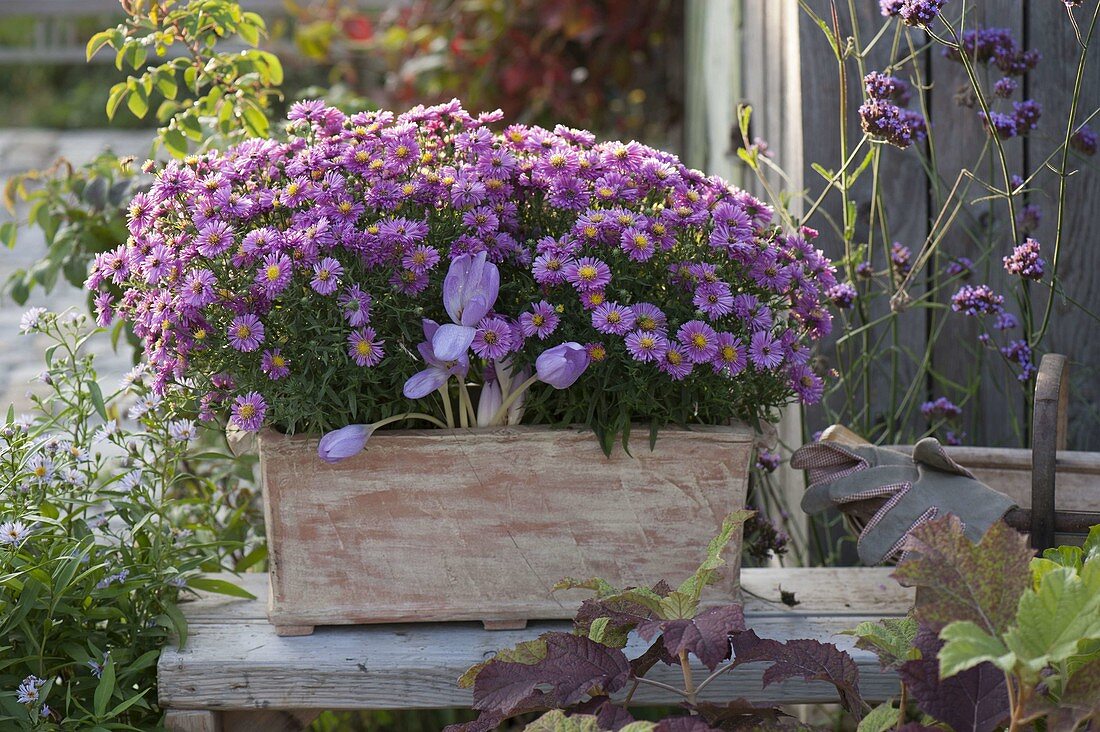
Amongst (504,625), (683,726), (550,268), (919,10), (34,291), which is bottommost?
(34,291)

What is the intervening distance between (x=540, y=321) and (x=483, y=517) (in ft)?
0.87

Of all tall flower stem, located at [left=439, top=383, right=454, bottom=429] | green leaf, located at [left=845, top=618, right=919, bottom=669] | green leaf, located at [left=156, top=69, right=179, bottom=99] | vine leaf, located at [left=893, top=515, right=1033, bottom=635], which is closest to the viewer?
vine leaf, located at [left=893, top=515, right=1033, bottom=635]

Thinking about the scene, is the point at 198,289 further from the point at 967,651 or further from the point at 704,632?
the point at 967,651

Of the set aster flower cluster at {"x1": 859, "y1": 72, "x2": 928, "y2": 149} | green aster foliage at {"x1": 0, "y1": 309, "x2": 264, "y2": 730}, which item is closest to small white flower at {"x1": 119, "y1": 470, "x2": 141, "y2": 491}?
green aster foliage at {"x1": 0, "y1": 309, "x2": 264, "y2": 730}

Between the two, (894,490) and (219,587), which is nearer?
(894,490)

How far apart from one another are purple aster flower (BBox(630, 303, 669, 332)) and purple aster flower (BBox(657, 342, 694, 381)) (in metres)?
0.03

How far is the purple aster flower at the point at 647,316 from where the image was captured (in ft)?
4.00

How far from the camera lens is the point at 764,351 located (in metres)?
1.26

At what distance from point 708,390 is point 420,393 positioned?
1.08 ft

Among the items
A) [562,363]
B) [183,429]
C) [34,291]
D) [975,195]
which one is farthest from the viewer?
[34,291]

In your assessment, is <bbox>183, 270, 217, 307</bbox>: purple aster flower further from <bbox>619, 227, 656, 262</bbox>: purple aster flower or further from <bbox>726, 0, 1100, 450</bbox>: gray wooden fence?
<bbox>726, 0, 1100, 450</bbox>: gray wooden fence

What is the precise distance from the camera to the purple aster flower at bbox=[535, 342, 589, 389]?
1.18 meters

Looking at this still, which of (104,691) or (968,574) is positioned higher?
(968,574)

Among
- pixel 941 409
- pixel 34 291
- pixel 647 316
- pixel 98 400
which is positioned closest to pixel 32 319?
pixel 98 400
